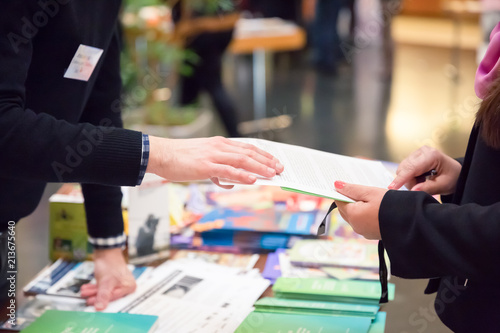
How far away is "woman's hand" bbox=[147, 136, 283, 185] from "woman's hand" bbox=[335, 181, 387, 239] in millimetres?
132

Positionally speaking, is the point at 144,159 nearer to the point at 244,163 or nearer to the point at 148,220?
the point at 244,163

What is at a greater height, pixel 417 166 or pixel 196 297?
pixel 417 166

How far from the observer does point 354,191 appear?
117 cm

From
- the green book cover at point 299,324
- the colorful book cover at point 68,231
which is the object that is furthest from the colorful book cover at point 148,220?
the green book cover at point 299,324

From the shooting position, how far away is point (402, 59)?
800cm

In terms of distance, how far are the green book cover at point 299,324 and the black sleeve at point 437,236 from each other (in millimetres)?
257

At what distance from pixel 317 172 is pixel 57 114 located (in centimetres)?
56

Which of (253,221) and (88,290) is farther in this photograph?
(253,221)

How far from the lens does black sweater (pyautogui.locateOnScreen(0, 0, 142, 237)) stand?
3.64ft

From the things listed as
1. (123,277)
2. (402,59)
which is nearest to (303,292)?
(123,277)

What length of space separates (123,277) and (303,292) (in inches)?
16.3

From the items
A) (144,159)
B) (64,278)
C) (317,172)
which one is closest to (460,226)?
(317,172)

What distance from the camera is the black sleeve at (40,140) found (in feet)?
3.62

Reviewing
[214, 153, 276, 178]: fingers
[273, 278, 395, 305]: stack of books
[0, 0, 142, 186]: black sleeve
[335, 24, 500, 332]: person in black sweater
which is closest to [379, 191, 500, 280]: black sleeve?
[335, 24, 500, 332]: person in black sweater
